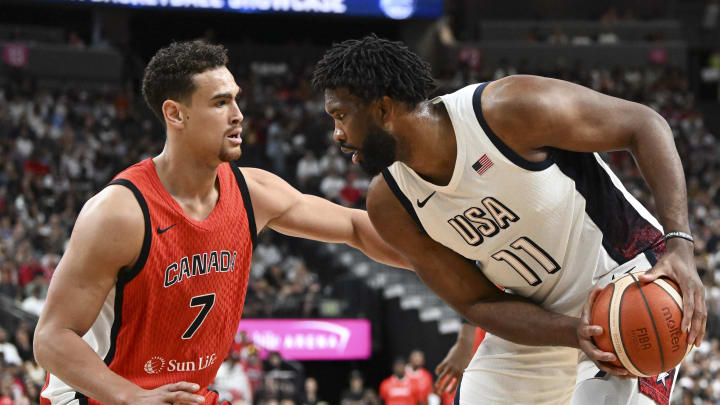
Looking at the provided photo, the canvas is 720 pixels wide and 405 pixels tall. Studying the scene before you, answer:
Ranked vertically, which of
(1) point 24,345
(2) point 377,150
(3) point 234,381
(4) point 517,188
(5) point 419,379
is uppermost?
(2) point 377,150

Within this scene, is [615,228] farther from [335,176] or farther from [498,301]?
[335,176]

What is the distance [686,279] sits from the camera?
2820 millimetres

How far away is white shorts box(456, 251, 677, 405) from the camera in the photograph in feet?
11.3

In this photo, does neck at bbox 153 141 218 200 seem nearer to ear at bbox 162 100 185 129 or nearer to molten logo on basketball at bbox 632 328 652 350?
ear at bbox 162 100 185 129

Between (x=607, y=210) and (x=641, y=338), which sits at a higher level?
(x=607, y=210)

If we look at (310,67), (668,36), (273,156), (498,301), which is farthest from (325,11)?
(498,301)

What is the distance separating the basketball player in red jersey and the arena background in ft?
20.7

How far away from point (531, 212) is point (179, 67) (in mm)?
1442

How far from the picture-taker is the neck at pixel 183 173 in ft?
11.5

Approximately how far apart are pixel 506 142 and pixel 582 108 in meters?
0.29

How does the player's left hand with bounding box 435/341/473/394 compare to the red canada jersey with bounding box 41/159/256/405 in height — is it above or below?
below

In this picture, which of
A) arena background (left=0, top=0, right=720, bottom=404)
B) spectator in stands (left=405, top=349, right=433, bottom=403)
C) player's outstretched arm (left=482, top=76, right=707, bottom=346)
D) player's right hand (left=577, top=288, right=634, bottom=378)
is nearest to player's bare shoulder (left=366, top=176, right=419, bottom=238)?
player's outstretched arm (left=482, top=76, right=707, bottom=346)

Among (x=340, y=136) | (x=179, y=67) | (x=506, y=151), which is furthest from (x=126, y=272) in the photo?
(x=506, y=151)

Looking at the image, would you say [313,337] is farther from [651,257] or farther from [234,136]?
[651,257]
